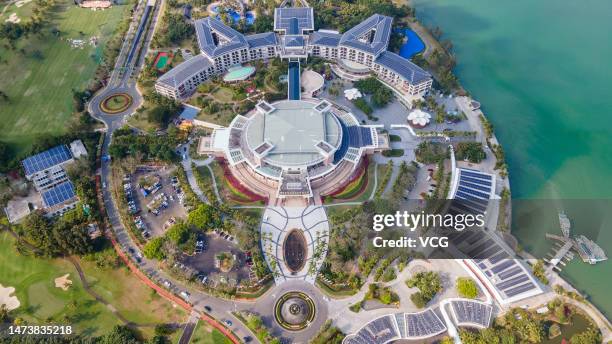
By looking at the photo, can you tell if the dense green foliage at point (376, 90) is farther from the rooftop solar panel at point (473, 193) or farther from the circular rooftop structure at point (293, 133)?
the rooftop solar panel at point (473, 193)

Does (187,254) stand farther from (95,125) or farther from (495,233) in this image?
(495,233)

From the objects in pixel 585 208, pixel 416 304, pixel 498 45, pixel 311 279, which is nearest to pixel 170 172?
pixel 311 279

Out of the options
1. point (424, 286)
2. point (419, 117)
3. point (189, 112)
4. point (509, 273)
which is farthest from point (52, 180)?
point (509, 273)

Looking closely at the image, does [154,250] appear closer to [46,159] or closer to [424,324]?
[46,159]

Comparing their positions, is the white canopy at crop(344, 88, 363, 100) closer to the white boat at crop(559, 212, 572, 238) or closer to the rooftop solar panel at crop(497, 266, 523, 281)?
the white boat at crop(559, 212, 572, 238)

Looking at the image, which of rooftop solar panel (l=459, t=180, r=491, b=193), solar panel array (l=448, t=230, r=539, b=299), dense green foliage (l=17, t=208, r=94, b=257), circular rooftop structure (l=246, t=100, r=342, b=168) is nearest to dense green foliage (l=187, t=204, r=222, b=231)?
circular rooftop structure (l=246, t=100, r=342, b=168)
